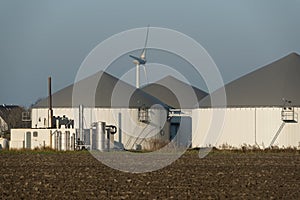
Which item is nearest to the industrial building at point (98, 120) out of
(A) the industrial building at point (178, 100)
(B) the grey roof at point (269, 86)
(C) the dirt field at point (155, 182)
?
(A) the industrial building at point (178, 100)

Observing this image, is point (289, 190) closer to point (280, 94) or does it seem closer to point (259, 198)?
point (259, 198)

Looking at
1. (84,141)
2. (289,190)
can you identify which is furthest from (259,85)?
(289,190)

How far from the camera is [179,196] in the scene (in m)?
22.6

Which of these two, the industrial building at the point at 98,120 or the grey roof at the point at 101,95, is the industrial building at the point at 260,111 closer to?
the industrial building at the point at 98,120

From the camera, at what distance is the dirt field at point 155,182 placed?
2309cm

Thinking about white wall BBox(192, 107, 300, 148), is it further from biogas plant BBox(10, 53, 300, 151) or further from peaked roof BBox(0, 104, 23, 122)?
peaked roof BBox(0, 104, 23, 122)

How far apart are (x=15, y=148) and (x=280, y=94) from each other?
62.1 feet

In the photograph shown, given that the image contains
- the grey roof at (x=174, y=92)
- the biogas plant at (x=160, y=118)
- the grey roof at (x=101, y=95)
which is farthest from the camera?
the grey roof at (x=174, y=92)

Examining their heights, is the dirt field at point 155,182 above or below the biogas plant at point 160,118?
below

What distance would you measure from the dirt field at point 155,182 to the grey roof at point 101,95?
2687cm

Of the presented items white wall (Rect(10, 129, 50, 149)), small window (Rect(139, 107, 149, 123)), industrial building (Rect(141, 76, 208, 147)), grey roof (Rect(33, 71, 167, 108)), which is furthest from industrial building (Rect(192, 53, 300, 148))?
white wall (Rect(10, 129, 50, 149))

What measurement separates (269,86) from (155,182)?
32.0 m

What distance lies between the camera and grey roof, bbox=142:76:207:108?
81312 millimetres

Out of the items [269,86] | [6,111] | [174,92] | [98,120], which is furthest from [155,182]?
[6,111]
